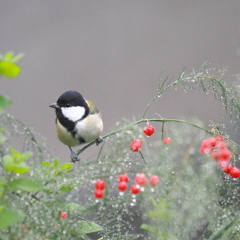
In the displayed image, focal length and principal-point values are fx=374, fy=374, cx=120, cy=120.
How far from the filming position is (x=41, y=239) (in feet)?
1.14

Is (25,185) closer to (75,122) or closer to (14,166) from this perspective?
(14,166)

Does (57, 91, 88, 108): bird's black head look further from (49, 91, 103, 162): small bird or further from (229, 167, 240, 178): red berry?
(229, 167, 240, 178): red berry

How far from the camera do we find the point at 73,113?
106 centimetres

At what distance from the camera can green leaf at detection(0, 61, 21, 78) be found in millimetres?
232

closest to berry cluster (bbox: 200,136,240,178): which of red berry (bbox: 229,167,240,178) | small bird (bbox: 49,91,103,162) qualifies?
red berry (bbox: 229,167,240,178)

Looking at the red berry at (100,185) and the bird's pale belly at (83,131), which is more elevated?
the bird's pale belly at (83,131)

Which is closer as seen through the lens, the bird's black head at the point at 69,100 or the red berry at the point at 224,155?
the red berry at the point at 224,155

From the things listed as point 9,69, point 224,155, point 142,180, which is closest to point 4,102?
point 9,69

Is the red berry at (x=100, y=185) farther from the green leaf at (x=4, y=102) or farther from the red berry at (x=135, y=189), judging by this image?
the green leaf at (x=4, y=102)

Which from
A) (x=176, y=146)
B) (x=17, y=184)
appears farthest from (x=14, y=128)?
(x=17, y=184)

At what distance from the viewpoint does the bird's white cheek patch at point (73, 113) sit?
1.05 m

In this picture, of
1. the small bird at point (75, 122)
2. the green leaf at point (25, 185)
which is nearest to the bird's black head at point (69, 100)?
the small bird at point (75, 122)

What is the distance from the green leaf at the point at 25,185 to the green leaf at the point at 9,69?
0.29 feet

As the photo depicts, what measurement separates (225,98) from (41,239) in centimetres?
41
